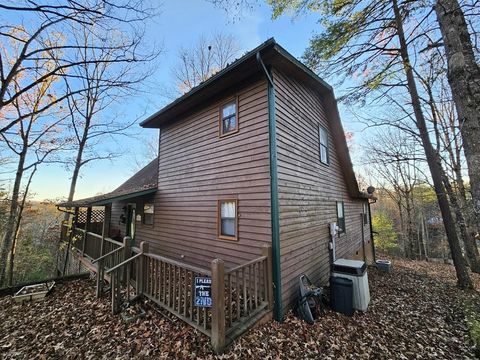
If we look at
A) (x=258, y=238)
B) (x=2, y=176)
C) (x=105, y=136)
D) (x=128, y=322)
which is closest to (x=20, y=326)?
(x=128, y=322)

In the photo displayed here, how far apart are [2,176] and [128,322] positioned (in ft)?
Result: 41.0

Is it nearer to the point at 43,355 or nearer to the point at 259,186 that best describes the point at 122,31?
the point at 259,186

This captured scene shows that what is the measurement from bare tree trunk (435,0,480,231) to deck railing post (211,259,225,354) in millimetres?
3736

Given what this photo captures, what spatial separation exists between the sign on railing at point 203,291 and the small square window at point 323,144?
5798 millimetres

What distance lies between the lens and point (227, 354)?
128 inches

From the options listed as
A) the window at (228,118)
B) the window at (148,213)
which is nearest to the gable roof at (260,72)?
the window at (228,118)

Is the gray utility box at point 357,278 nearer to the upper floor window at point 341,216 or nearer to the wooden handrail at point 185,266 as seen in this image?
the upper floor window at point 341,216

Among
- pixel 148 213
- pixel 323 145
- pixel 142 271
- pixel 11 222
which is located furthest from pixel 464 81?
pixel 11 222

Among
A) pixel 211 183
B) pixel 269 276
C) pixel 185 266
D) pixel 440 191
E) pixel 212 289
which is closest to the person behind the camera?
pixel 212 289

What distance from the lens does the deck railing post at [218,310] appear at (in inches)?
129

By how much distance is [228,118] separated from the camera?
6.14 metres

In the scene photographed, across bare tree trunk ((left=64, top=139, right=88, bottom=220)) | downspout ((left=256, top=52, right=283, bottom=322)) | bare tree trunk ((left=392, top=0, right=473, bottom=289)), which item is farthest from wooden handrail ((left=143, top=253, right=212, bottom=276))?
bare tree trunk ((left=64, top=139, right=88, bottom=220))

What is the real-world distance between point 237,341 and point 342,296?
113 inches

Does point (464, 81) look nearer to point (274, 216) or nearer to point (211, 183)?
point (274, 216)
